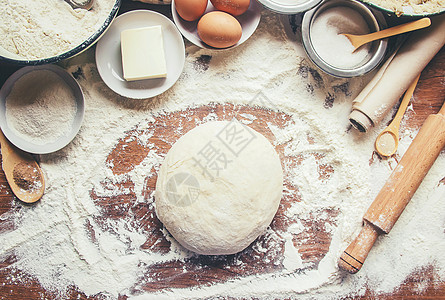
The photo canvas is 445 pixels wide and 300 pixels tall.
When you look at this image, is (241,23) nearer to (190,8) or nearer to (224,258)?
(190,8)

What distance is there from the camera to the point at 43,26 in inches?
43.6

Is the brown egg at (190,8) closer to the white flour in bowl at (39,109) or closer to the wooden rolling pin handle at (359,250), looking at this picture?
the white flour in bowl at (39,109)

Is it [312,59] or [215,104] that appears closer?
[312,59]

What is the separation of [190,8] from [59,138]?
67cm

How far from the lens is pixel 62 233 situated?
1253 millimetres

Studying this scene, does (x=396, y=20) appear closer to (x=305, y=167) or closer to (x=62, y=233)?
(x=305, y=167)

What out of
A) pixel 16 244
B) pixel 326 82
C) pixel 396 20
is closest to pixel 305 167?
pixel 326 82

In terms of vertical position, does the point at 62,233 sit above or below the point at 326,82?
below

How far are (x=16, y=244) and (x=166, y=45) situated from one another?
3.12 ft

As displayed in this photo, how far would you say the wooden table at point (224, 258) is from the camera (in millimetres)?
1247

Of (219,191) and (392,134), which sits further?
(392,134)

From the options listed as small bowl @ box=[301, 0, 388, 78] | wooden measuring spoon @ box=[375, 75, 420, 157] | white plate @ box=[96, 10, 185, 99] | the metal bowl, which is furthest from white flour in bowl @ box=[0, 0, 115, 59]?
wooden measuring spoon @ box=[375, 75, 420, 157]

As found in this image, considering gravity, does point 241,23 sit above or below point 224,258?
above

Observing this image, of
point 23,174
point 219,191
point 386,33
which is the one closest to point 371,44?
point 386,33
